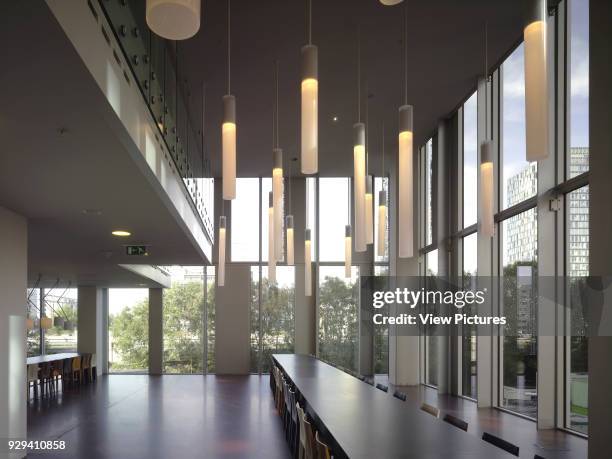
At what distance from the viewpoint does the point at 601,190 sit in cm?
505

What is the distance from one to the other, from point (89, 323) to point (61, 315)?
2.49m

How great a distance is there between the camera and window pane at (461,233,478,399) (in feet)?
30.9

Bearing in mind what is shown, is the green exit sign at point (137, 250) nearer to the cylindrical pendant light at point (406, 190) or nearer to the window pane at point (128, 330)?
the cylindrical pendant light at point (406, 190)

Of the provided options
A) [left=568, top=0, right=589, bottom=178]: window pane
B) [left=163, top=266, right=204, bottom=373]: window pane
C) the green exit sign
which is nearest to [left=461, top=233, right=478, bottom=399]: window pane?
[left=568, top=0, right=589, bottom=178]: window pane

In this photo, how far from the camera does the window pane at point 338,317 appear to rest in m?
14.9

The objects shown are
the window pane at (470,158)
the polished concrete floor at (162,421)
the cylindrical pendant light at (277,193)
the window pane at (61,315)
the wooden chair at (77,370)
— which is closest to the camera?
the cylindrical pendant light at (277,193)

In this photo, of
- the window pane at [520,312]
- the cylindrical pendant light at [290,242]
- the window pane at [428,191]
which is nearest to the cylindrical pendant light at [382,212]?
the cylindrical pendant light at [290,242]

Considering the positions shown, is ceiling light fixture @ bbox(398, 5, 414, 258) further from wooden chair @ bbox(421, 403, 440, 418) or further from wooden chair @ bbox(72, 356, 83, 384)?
wooden chair @ bbox(72, 356, 83, 384)

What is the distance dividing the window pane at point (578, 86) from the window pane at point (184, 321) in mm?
10768

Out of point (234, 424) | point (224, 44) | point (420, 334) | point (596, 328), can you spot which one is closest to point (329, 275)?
point (420, 334)

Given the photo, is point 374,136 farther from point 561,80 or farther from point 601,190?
point 601,190

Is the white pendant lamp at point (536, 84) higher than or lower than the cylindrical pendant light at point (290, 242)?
higher

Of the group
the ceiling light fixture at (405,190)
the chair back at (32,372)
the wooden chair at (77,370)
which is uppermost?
the ceiling light fixture at (405,190)

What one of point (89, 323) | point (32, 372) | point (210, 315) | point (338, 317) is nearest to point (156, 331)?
point (210, 315)
